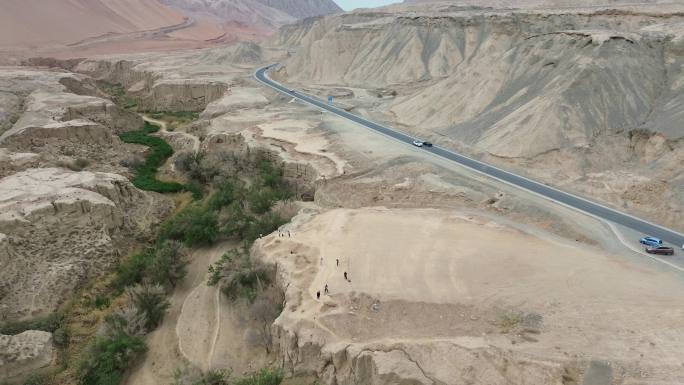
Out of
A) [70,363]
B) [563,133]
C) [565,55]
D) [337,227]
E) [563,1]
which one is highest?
[563,1]

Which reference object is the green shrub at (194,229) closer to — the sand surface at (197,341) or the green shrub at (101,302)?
the sand surface at (197,341)

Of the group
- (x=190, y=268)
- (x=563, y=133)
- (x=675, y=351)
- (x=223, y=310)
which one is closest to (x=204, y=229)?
(x=190, y=268)

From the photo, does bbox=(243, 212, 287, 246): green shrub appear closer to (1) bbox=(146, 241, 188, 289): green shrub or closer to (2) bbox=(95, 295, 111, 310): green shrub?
(1) bbox=(146, 241, 188, 289): green shrub

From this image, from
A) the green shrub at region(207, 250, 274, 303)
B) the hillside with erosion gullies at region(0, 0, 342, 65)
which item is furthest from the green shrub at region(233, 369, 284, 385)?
the hillside with erosion gullies at region(0, 0, 342, 65)

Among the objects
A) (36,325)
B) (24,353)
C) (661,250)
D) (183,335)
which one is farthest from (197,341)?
(661,250)

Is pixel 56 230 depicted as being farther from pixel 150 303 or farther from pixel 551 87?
pixel 551 87

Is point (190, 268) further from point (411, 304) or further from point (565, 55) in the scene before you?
point (565, 55)
